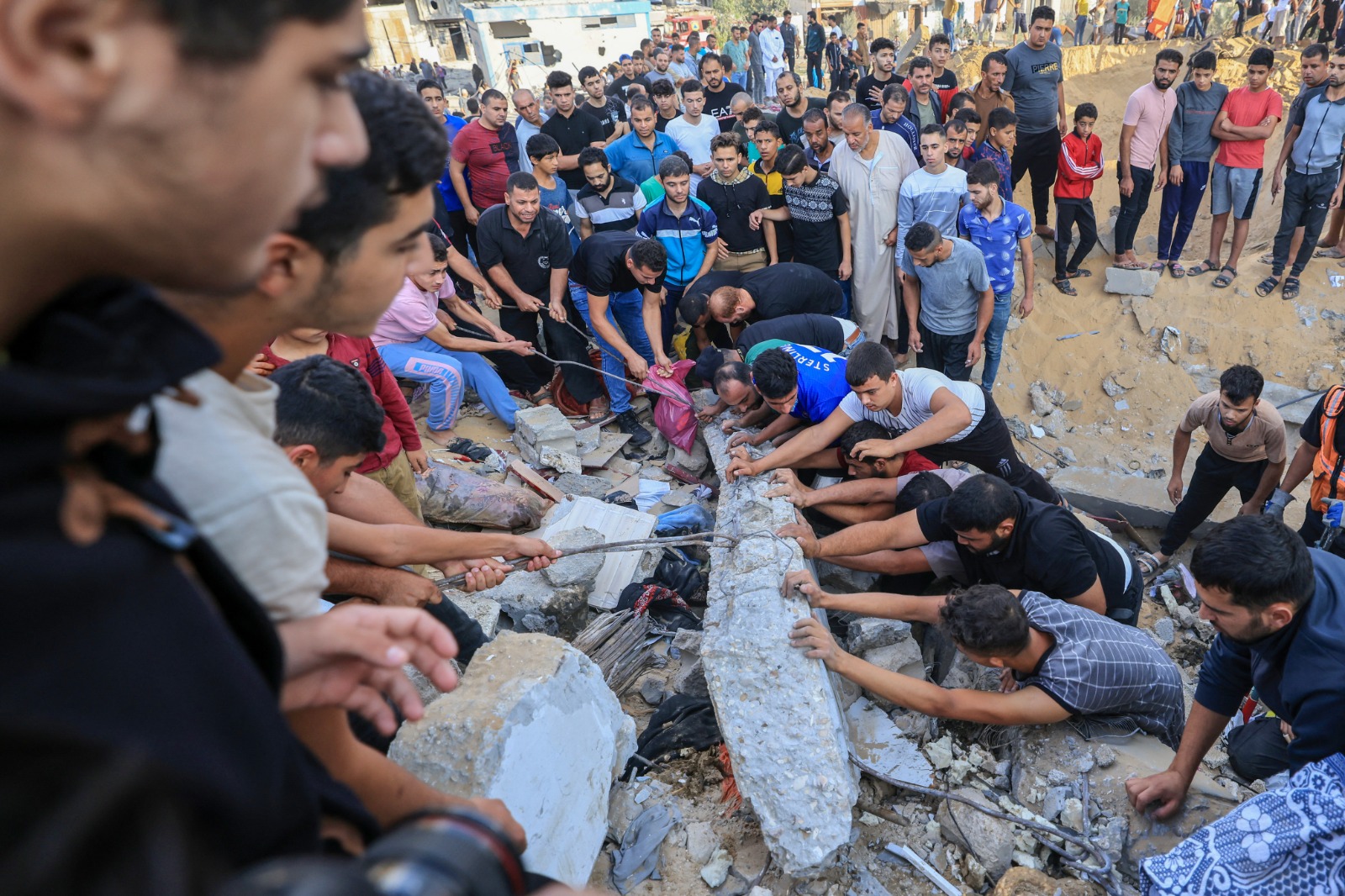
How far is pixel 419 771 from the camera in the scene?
243cm

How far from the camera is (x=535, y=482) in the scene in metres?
5.20

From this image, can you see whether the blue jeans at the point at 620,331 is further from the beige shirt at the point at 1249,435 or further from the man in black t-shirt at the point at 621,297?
the beige shirt at the point at 1249,435

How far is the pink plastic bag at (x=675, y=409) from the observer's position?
18.6ft

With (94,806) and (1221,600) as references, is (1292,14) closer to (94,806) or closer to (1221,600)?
(1221,600)

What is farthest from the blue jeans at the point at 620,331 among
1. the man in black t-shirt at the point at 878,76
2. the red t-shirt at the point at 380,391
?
the man in black t-shirt at the point at 878,76

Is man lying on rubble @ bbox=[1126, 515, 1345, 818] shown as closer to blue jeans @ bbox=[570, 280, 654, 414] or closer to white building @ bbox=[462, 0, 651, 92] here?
blue jeans @ bbox=[570, 280, 654, 414]

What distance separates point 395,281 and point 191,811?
2.59ft

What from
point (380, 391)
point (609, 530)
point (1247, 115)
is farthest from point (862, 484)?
point (1247, 115)

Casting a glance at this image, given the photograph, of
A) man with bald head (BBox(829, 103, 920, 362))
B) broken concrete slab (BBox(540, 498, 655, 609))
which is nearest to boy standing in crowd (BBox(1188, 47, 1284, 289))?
man with bald head (BBox(829, 103, 920, 362))

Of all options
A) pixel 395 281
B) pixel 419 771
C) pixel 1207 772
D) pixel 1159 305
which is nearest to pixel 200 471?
pixel 395 281

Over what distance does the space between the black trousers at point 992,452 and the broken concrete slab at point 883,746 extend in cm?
191

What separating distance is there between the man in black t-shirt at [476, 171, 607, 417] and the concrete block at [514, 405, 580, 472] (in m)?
0.52

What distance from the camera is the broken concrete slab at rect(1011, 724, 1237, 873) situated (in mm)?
2791

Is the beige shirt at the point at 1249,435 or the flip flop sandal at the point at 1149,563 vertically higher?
the beige shirt at the point at 1249,435
